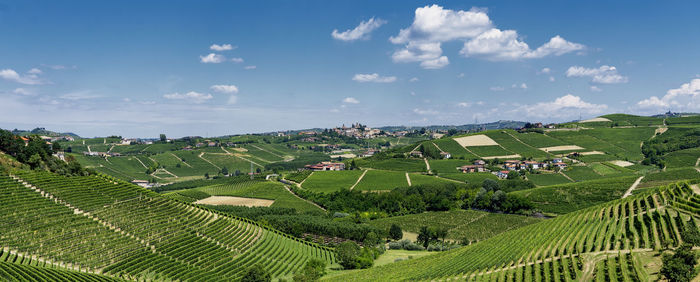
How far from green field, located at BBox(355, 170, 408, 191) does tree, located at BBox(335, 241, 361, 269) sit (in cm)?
5769

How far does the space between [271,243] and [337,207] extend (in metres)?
41.2

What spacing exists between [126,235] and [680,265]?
188 ft

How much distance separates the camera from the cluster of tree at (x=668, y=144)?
137 meters

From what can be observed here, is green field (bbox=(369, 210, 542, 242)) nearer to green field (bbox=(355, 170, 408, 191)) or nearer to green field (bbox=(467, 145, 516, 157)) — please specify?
green field (bbox=(355, 170, 408, 191))

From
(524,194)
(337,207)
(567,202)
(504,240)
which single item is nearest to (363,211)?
(337,207)

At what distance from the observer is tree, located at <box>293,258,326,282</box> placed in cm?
4559

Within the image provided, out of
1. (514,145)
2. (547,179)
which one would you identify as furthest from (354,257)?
(514,145)

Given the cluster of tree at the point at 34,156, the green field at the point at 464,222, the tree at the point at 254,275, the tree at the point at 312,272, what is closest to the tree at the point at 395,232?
the green field at the point at 464,222

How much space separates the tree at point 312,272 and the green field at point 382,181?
65.8 m

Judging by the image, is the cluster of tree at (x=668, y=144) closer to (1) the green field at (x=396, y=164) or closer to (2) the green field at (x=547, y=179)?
(2) the green field at (x=547, y=179)

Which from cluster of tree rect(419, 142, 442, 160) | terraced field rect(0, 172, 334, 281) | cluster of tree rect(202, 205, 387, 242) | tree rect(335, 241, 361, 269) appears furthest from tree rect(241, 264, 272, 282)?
cluster of tree rect(419, 142, 442, 160)

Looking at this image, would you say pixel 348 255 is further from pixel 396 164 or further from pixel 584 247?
pixel 396 164

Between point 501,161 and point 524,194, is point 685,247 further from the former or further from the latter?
point 501,161

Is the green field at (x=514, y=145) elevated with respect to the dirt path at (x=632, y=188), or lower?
elevated
